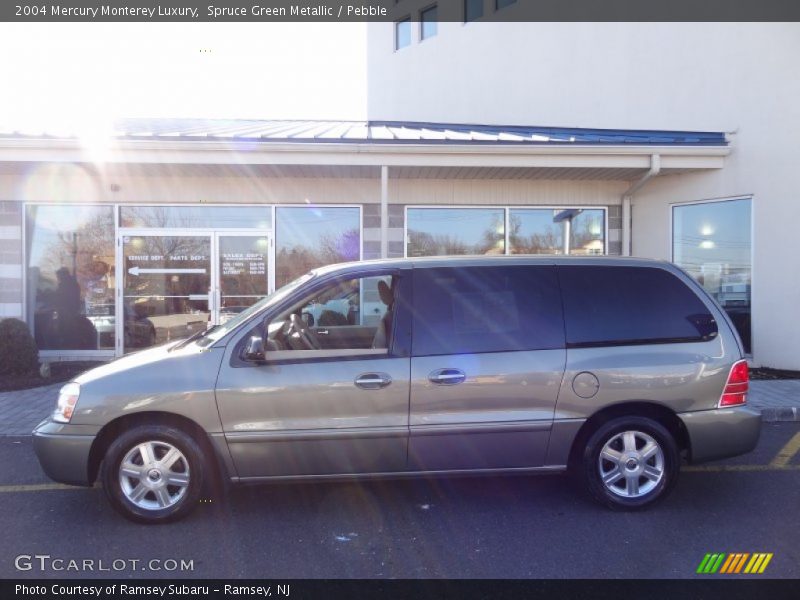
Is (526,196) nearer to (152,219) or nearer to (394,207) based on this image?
(394,207)

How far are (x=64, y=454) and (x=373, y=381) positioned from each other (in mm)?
2092

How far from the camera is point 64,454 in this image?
3.91 metres

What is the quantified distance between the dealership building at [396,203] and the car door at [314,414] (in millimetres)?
4956

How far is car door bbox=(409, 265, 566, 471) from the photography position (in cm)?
400

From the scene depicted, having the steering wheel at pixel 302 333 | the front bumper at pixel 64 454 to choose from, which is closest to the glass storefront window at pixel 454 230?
the steering wheel at pixel 302 333

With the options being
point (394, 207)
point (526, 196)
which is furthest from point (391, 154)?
point (526, 196)

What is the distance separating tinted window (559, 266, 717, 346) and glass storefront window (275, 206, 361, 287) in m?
6.32

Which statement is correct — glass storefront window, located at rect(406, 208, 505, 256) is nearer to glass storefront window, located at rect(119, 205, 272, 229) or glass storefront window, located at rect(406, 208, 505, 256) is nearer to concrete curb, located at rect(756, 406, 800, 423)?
glass storefront window, located at rect(119, 205, 272, 229)

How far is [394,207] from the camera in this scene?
405 inches

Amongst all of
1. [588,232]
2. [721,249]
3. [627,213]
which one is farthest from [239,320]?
[721,249]

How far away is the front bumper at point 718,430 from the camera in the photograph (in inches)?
165

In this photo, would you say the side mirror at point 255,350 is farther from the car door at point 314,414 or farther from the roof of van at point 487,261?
the roof of van at point 487,261

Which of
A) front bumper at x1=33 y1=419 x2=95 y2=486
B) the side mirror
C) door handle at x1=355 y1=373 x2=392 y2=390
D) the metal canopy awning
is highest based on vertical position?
the metal canopy awning

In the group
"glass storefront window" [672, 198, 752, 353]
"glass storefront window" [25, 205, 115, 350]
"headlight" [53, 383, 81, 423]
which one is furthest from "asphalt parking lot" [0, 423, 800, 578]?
"glass storefront window" [25, 205, 115, 350]
